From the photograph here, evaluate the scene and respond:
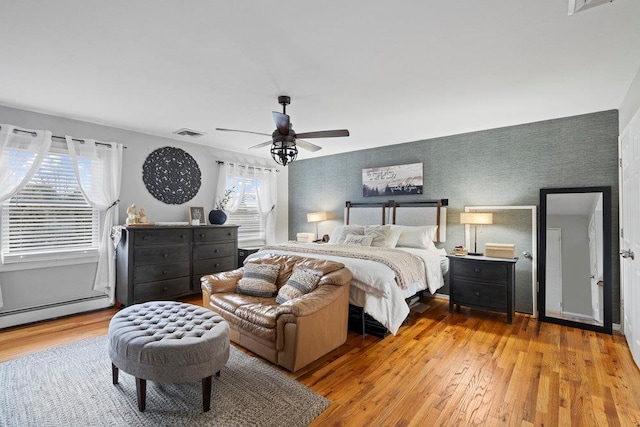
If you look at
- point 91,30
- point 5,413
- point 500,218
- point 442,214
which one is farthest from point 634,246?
point 5,413

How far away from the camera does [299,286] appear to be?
2953 mm

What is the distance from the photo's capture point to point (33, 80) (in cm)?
279

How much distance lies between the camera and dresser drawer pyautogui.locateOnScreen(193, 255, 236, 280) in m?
4.59

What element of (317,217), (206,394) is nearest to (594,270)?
(317,217)

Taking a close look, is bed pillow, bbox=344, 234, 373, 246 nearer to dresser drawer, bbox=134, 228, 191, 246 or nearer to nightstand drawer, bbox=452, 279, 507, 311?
nightstand drawer, bbox=452, 279, 507, 311

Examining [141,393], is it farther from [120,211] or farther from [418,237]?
[418,237]

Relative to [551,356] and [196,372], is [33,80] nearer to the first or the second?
[196,372]

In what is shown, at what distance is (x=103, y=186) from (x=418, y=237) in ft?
14.7

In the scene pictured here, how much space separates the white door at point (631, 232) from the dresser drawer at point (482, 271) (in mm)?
1047

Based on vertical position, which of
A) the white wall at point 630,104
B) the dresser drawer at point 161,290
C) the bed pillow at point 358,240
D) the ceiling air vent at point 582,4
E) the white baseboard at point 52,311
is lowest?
the white baseboard at point 52,311

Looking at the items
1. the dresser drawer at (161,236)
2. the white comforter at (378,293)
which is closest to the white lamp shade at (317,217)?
the dresser drawer at (161,236)

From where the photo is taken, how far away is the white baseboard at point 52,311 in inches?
136

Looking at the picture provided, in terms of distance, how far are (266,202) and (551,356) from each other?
5013 mm

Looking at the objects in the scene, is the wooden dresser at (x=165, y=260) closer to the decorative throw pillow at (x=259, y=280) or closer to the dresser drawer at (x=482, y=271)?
the decorative throw pillow at (x=259, y=280)
